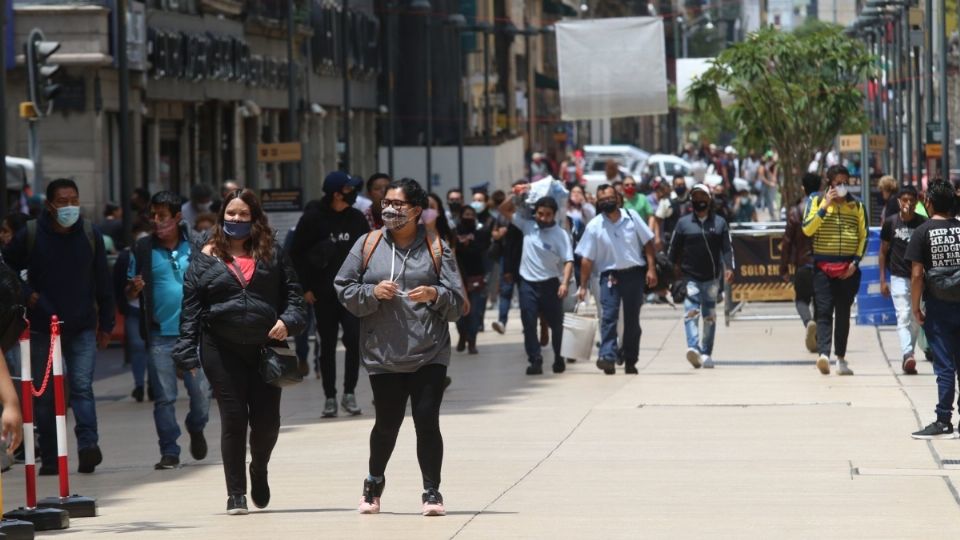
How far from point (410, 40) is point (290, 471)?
53.6 metres

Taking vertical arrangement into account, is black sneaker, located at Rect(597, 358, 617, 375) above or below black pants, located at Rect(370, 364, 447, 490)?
below

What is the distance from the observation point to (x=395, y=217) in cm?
1078

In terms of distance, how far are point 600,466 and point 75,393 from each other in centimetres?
314

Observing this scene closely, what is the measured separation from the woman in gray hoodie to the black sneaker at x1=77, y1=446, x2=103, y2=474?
3.09m

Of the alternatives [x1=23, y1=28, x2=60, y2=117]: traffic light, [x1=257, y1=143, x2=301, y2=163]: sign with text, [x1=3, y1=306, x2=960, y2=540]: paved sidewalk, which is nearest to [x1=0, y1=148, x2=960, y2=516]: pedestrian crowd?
[x1=3, y1=306, x2=960, y2=540]: paved sidewalk

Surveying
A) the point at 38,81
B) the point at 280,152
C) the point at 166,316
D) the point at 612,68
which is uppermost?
the point at 612,68

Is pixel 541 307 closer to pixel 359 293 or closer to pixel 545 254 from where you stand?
pixel 545 254

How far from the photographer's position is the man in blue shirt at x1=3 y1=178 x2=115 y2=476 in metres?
13.2

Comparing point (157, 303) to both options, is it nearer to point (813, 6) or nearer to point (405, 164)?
point (405, 164)

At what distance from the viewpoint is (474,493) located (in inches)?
466

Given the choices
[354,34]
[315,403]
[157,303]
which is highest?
[354,34]

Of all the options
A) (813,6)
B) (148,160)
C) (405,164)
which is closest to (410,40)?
(405,164)

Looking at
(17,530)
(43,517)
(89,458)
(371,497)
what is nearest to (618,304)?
(89,458)

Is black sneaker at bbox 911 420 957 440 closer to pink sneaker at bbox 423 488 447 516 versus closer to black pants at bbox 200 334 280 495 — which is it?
pink sneaker at bbox 423 488 447 516
